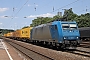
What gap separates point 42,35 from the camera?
95.5 ft

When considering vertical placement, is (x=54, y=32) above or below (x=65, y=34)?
above

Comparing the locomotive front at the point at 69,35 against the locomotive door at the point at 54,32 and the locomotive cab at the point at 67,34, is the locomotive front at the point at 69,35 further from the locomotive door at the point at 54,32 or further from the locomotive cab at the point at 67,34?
the locomotive door at the point at 54,32

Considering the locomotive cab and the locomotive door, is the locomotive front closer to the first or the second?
the locomotive cab

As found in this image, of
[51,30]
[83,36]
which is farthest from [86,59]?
[83,36]

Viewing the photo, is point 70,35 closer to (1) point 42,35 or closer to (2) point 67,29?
(2) point 67,29

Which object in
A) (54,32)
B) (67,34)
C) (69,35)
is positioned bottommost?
(69,35)

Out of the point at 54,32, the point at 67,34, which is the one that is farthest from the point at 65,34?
the point at 54,32

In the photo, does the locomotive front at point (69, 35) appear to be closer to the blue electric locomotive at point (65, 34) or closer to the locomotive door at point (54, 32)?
the blue electric locomotive at point (65, 34)

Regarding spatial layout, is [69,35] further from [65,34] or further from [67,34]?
[65,34]

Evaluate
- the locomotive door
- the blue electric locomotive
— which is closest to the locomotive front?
the blue electric locomotive

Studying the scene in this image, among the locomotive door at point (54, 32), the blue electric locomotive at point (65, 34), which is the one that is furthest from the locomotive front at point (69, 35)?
the locomotive door at point (54, 32)

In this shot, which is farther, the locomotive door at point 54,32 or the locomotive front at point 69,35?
the locomotive door at point 54,32

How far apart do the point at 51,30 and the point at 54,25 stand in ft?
4.40

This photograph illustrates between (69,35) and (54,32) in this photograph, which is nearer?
(69,35)
